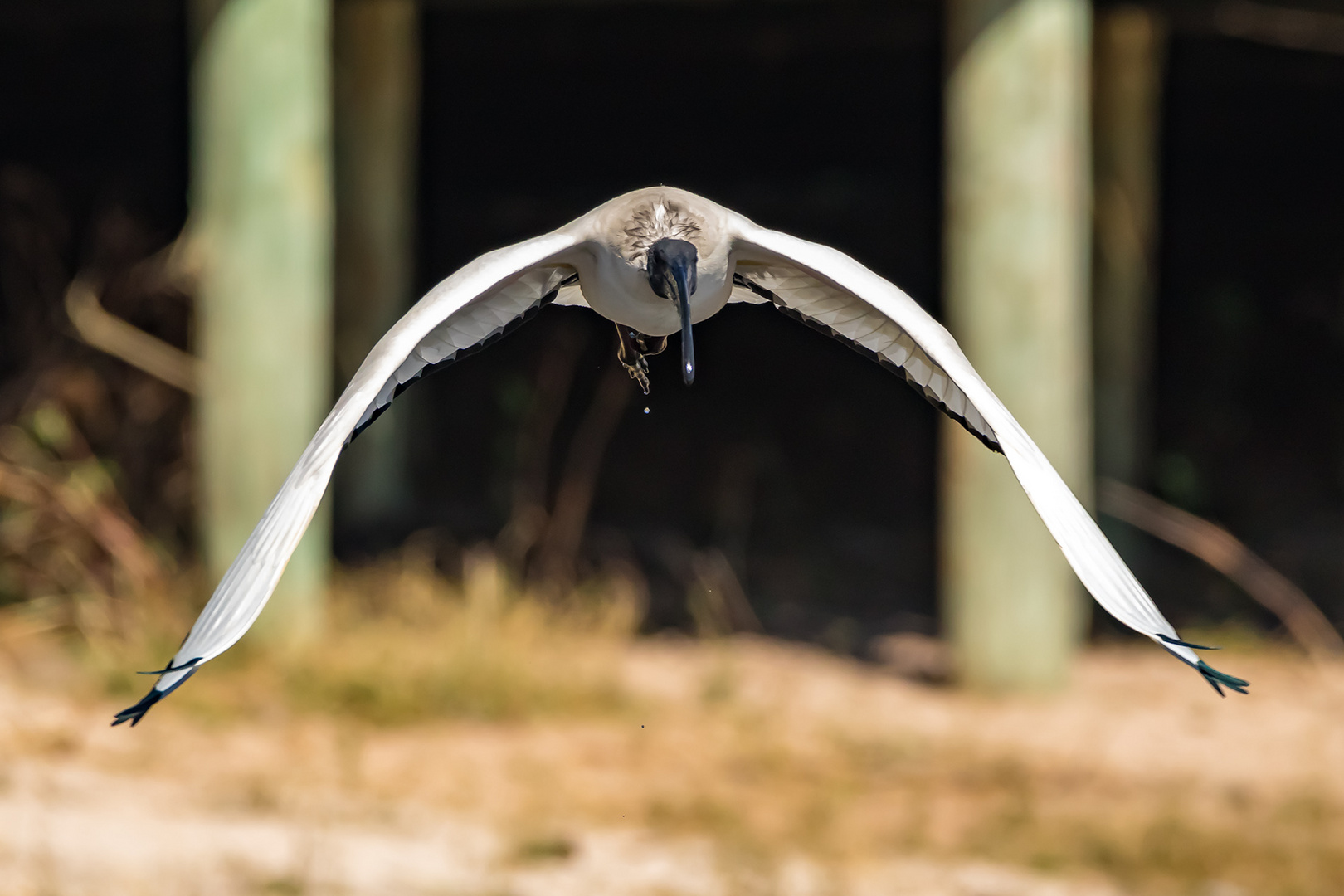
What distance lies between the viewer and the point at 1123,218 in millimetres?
6180

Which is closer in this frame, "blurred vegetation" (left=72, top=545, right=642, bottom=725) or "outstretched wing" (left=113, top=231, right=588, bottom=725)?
"outstretched wing" (left=113, top=231, right=588, bottom=725)

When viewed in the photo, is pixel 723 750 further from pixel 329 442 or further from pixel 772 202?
pixel 772 202

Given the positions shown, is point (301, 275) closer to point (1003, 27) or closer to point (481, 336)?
point (1003, 27)

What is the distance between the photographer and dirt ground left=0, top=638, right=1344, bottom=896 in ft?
11.5

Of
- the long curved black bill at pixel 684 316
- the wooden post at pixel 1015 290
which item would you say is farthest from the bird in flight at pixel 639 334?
the wooden post at pixel 1015 290

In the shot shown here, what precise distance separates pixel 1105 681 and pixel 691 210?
409 centimetres

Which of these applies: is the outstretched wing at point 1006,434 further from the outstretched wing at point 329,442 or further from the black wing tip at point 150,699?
the black wing tip at point 150,699

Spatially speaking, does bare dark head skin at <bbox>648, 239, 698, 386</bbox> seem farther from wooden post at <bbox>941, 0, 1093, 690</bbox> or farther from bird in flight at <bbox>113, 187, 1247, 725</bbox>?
wooden post at <bbox>941, 0, 1093, 690</bbox>

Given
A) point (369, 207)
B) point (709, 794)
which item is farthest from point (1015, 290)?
point (369, 207)

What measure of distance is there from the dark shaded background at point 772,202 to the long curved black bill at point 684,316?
544 cm

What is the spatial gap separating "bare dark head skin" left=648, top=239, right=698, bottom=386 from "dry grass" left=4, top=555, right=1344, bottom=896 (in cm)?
236

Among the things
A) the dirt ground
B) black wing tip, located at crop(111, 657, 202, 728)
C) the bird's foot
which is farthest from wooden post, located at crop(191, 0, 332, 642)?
black wing tip, located at crop(111, 657, 202, 728)

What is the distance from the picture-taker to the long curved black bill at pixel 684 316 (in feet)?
4.16

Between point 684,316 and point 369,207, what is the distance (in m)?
5.48
